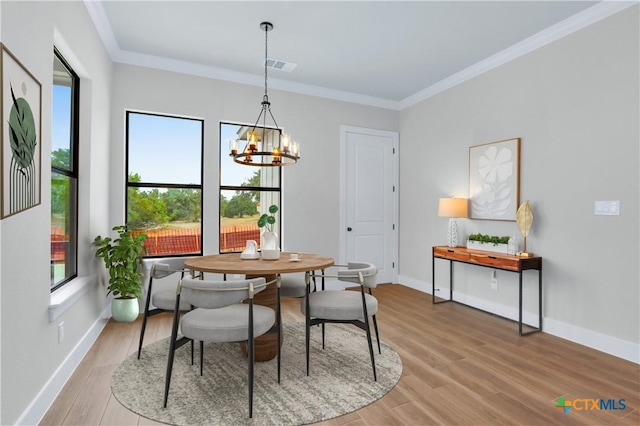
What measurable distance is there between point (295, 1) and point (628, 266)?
3.52m

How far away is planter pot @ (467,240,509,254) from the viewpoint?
3830mm

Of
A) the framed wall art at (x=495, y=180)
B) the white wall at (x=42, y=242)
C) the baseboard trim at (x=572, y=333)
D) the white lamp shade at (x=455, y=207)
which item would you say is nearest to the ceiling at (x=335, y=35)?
the white wall at (x=42, y=242)

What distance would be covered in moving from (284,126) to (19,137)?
3.29 meters

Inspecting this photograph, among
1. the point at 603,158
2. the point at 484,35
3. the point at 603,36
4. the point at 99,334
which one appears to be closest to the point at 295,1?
the point at 484,35

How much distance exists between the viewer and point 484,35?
3578mm

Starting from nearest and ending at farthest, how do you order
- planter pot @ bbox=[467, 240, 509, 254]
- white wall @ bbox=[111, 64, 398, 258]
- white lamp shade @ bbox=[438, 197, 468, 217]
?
planter pot @ bbox=[467, 240, 509, 254], white wall @ bbox=[111, 64, 398, 258], white lamp shade @ bbox=[438, 197, 468, 217]

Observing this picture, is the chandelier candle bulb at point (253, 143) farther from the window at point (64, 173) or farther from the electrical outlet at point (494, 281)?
the electrical outlet at point (494, 281)

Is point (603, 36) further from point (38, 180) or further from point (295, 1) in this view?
point (38, 180)

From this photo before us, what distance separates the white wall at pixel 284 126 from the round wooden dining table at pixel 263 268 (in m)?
1.68

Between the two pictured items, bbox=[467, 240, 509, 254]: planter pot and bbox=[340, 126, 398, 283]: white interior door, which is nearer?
bbox=[467, 240, 509, 254]: planter pot

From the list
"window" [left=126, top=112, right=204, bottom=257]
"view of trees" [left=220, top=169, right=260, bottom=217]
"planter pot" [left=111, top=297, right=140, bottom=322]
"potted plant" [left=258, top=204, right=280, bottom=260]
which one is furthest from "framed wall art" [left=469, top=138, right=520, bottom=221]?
"planter pot" [left=111, top=297, right=140, bottom=322]

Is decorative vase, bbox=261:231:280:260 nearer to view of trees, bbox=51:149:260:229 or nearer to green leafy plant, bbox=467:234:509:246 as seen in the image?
view of trees, bbox=51:149:260:229

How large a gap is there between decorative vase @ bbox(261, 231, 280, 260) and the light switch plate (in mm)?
2795

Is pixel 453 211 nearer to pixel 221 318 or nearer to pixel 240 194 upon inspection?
pixel 240 194
